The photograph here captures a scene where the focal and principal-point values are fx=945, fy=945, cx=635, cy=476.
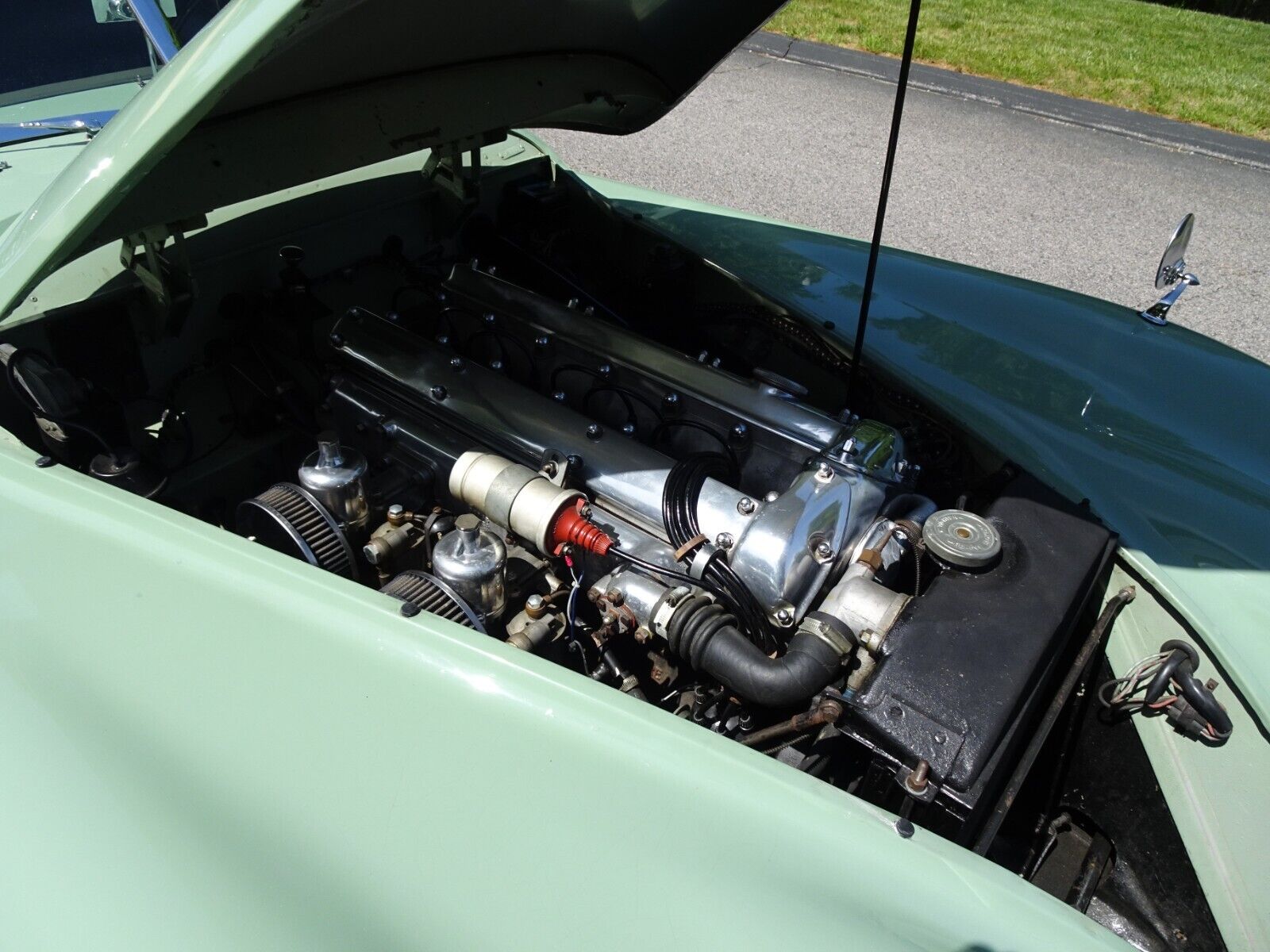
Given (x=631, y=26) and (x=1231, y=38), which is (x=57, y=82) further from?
(x=1231, y=38)

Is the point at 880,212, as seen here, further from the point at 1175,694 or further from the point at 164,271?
the point at 164,271

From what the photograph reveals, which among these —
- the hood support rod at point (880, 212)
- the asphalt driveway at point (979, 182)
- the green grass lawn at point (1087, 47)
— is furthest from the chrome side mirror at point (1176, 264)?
the green grass lawn at point (1087, 47)

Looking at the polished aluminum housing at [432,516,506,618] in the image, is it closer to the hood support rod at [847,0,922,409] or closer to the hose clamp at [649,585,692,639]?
the hose clamp at [649,585,692,639]

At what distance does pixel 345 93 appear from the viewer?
1.73m

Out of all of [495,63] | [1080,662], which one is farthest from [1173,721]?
[495,63]

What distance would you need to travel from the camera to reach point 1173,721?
141 centimetres

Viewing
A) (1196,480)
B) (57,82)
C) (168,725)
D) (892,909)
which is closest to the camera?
(892,909)

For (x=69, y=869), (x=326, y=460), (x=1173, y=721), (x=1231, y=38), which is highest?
(x=1231, y=38)

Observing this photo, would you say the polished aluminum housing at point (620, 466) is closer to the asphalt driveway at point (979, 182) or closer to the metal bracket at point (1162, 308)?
the metal bracket at point (1162, 308)

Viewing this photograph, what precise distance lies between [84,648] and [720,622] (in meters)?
0.86

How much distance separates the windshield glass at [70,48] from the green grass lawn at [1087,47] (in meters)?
6.72

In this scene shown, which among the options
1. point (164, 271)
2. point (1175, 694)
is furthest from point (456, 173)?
point (1175, 694)

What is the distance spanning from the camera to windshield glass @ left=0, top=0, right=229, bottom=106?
225 cm

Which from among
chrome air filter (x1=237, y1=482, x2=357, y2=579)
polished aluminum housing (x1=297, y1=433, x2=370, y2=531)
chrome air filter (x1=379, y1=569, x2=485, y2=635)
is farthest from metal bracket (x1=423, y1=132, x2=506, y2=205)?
chrome air filter (x1=379, y1=569, x2=485, y2=635)
